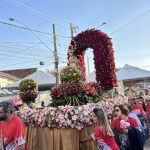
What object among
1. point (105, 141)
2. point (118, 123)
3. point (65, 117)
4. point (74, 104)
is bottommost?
point (105, 141)

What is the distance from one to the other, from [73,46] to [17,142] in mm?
8505

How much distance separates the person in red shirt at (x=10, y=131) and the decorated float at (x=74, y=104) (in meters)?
3.07

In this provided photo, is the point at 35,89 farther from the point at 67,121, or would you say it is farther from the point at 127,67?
the point at 127,67

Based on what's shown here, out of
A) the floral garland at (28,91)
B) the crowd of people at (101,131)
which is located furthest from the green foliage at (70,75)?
the floral garland at (28,91)

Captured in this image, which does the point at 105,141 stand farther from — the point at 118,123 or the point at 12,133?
the point at 12,133

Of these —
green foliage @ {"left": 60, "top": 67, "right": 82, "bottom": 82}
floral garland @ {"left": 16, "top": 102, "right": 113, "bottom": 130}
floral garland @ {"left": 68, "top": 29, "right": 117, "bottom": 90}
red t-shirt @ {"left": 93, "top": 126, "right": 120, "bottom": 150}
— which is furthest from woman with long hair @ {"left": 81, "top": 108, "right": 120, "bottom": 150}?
floral garland @ {"left": 68, "top": 29, "right": 117, "bottom": 90}

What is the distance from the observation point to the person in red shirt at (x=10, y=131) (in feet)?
14.2

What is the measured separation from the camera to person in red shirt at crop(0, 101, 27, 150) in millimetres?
4332

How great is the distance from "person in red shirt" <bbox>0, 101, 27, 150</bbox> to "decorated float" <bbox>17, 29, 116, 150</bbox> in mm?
3074

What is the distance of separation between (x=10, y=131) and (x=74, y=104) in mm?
A: 4584

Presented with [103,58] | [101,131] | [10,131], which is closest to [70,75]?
[103,58]

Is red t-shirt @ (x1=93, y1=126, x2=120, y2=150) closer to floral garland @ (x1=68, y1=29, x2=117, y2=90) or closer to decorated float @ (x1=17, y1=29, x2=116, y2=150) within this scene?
decorated float @ (x1=17, y1=29, x2=116, y2=150)

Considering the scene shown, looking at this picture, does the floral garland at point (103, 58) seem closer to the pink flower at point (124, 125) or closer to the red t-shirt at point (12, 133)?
the pink flower at point (124, 125)

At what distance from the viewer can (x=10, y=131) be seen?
437cm
